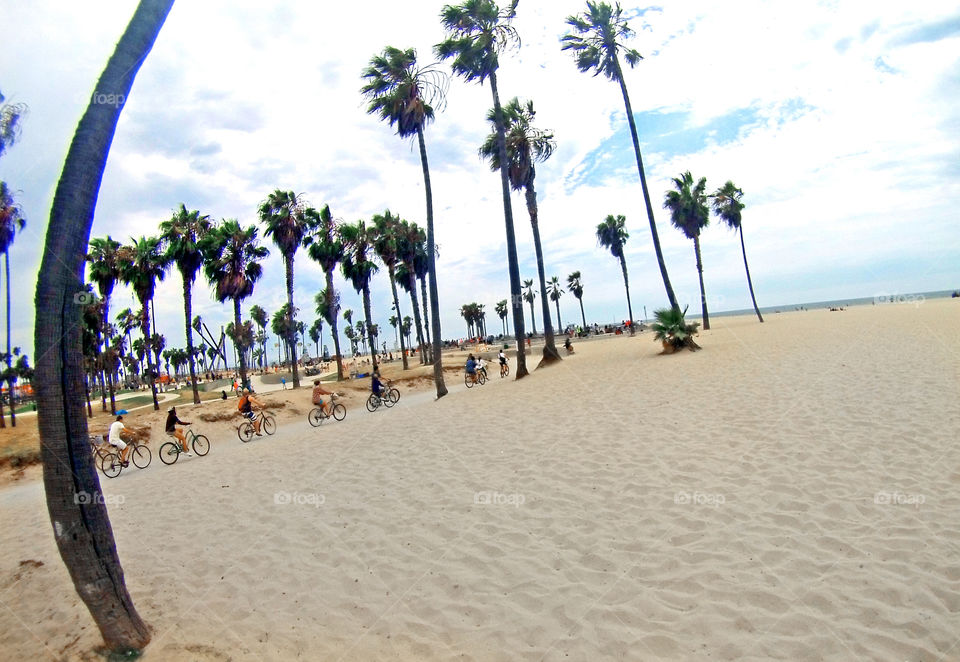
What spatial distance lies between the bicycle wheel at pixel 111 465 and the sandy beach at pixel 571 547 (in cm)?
336

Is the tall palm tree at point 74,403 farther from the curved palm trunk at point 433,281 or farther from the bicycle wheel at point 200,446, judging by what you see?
the curved palm trunk at point 433,281

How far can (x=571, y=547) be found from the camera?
5.59 meters

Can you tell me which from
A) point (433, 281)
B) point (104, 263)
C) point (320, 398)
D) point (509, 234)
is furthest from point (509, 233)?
point (104, 263)

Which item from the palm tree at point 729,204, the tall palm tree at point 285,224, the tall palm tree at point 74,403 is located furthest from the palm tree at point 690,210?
the tall palm tree at point 74,403

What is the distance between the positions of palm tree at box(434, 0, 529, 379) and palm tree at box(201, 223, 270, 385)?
Answer: 19.8 meters

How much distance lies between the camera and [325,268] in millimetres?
41094

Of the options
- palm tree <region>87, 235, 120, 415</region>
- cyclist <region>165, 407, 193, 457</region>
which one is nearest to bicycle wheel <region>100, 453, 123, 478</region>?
cyclist <region>165, 407, 193, 457</region>

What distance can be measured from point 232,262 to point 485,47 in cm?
2342

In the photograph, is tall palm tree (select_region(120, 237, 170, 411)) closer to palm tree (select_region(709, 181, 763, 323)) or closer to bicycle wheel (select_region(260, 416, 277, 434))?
bicycle wheel (select_region(260, 416, 277, 434))

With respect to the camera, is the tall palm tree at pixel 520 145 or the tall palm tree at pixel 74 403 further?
the tall palm tree at pixel 520 145

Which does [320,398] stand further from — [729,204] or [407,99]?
[729,204]

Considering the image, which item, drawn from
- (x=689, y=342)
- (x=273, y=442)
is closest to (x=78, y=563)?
(x=273, y=442)

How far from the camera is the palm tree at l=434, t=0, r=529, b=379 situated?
23.7 m

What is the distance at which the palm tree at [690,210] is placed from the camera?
4322cm
